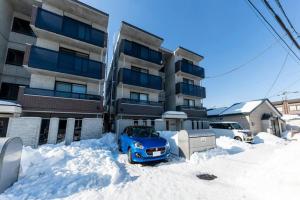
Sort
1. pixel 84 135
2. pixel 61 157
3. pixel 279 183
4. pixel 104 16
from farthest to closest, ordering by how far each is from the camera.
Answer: pixel 104 16 < pixel 84 135 < pixel 61 157 < pixel 279 183

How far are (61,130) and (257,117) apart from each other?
Result: 2556cm

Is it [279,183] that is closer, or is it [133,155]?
[279,183]

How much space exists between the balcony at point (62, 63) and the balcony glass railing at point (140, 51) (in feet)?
12.2

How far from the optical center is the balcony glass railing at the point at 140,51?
16.4 metres

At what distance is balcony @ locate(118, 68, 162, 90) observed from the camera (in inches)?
617

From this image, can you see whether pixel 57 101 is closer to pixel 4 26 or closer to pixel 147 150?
pixel 4 26

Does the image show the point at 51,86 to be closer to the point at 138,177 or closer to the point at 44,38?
the point at 44,38

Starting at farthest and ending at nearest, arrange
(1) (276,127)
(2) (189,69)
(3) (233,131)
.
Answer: (1) (276,127)
(2) (189,69)
(3) (233,131)

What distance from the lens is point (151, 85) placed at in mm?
17219

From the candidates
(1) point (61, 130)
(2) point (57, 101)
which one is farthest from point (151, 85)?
(1) point (61, 130)

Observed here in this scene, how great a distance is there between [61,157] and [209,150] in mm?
8095

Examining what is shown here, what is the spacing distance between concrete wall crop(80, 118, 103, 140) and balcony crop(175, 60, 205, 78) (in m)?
12.9

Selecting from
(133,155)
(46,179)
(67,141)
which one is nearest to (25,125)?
(67,141)

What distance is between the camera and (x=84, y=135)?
12.5 m
